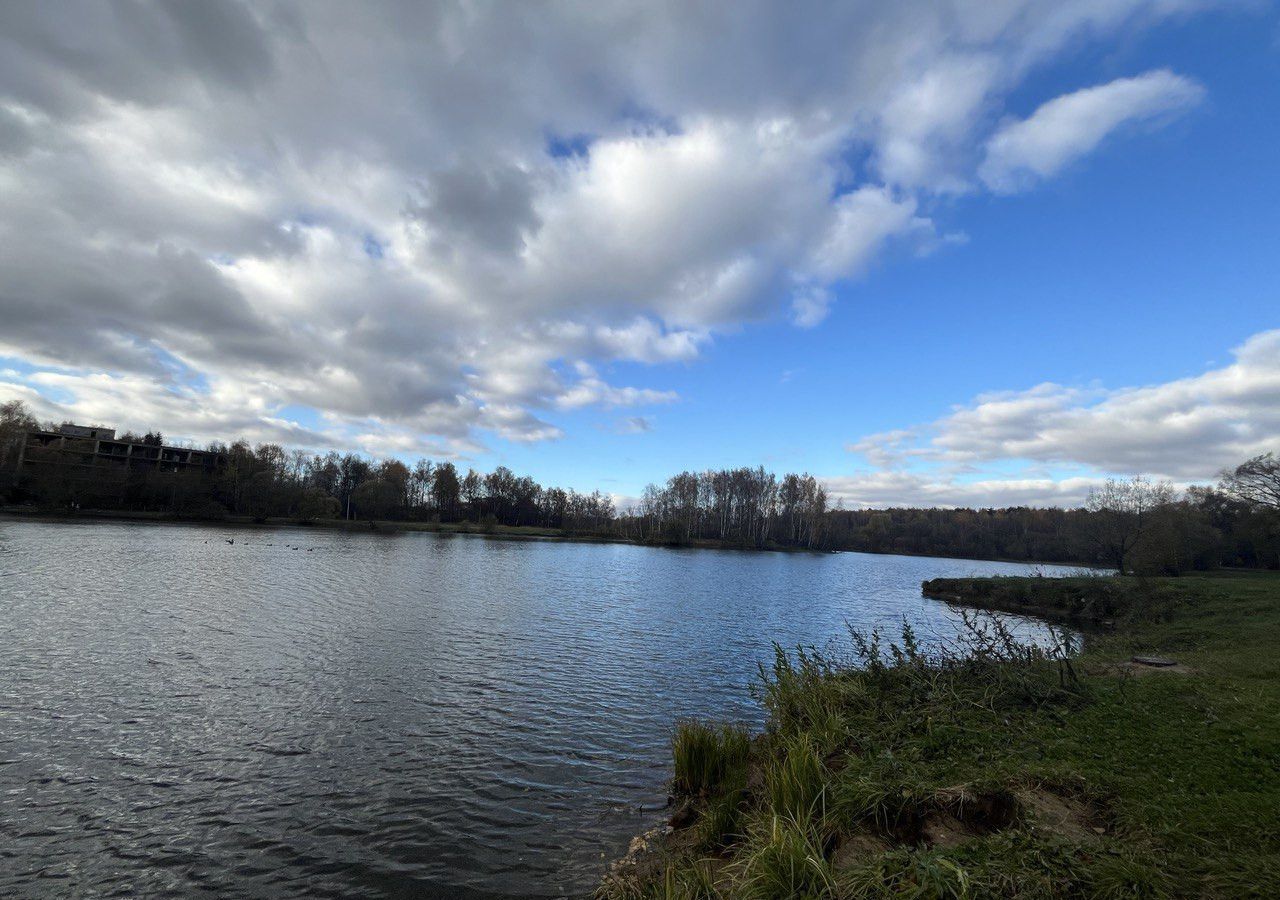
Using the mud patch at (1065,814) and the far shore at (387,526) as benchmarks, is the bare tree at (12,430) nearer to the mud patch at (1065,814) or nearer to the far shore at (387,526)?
the far shore at (387,526)

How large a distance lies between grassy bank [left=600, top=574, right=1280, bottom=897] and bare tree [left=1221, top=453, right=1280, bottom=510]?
193ft

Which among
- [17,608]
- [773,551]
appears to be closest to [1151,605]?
[17,608]

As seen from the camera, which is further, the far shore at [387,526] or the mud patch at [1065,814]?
the far shore at [387,526]

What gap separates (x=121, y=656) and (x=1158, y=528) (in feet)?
227

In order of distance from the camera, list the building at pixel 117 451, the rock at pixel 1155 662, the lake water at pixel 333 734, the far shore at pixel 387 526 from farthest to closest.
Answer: the building at pixel 117 451
the far shore at pixel 387 526
the rock at pixel 1155 662
the lake water at pixel 333 734

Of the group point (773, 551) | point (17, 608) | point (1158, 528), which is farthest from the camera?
Answer: point (773, 551)

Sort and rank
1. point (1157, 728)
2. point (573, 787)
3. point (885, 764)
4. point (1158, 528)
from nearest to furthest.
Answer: point (885, 764) → point (1157, 728) → point (573, 787) → point (1158, 528)

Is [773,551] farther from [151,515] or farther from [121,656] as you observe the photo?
[121,656]

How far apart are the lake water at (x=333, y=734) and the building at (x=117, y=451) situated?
112420mm

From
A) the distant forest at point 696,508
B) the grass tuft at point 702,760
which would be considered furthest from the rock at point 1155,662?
the distant forest at point 696,508

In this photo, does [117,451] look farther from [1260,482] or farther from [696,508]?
[1260,482]

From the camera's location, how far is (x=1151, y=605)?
27891 mm

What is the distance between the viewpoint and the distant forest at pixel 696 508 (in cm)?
5591

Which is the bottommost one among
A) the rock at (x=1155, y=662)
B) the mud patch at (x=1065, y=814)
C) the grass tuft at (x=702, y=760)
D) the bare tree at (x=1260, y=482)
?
the grass tuft at (x=702, y=760)
